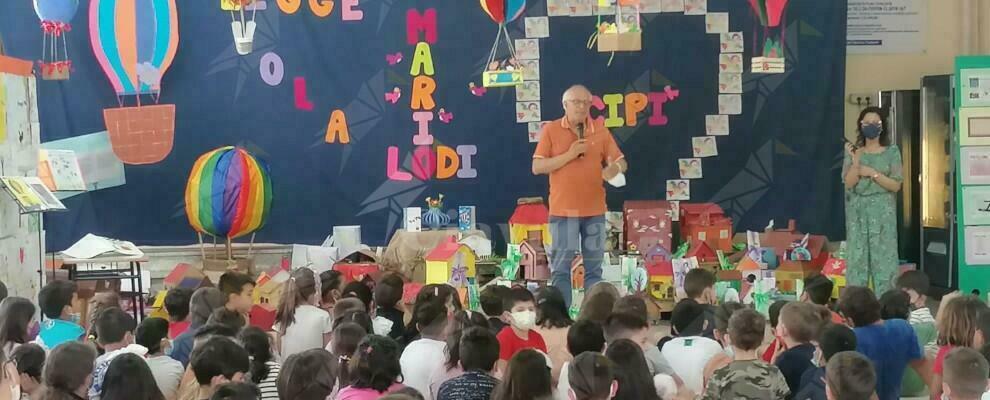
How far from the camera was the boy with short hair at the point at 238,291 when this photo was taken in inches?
230

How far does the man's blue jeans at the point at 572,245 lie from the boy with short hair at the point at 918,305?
1.72 m

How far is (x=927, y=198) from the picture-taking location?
885 centimetres

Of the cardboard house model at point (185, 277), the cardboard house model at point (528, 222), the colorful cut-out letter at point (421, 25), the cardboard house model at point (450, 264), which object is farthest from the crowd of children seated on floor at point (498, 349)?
the colorful cut-out letter at point (421, 25)

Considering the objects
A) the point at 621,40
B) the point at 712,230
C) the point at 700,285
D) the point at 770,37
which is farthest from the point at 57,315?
the point at 770,37

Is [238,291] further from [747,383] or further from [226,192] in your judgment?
[747,383]

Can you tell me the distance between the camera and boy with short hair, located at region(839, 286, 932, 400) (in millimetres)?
4742

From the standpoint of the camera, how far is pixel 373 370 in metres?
3.86

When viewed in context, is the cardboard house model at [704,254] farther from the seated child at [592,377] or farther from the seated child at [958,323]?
the seated child at [592,377]

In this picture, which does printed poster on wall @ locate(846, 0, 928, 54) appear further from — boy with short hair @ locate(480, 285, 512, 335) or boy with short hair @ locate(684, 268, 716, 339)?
boy with short hair @ locate(480, 285, 512, 335)

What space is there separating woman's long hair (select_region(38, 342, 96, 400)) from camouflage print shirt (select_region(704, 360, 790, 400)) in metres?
1.98

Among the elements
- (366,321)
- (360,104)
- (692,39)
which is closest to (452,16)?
(360,104)

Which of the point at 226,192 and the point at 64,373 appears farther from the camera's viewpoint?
the point at 226,192

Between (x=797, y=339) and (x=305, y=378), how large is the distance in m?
1.82

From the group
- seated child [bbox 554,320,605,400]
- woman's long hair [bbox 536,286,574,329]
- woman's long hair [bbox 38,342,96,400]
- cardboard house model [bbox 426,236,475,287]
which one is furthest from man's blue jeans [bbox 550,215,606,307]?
woman's long hair [bbox 38,342,96,400]
